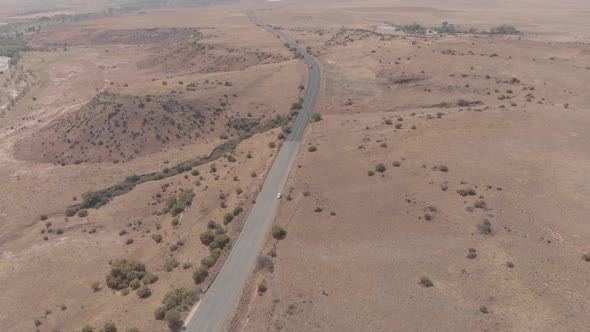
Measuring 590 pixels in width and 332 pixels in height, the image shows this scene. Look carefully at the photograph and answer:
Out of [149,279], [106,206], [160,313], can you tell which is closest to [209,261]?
[149,279]

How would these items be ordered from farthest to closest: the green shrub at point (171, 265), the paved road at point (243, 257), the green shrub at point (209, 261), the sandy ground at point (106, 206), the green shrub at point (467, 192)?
the green shrub at point (467, 192) < the green shrub at point (171, 265) < the sandy ground at point (106, 206) < the green shrub at point (209, 261) < the paved road at point (243, 257)

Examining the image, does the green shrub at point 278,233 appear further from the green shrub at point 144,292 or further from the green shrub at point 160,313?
the green shrub at point 144,292

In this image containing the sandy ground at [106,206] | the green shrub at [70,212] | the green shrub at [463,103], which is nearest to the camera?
the sandy ground at [106,206]

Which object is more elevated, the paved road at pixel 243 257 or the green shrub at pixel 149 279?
the paved road at pixel 243 257

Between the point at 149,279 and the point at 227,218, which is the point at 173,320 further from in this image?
the point at 227,218

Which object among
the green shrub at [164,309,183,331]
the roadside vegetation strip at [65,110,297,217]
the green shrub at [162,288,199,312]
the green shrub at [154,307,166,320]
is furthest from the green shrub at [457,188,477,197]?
the roadside vegetation strip at [65,110,297,217]

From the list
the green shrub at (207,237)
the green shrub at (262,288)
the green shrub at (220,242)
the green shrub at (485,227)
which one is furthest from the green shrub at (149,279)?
the green shrub at (485,227)
